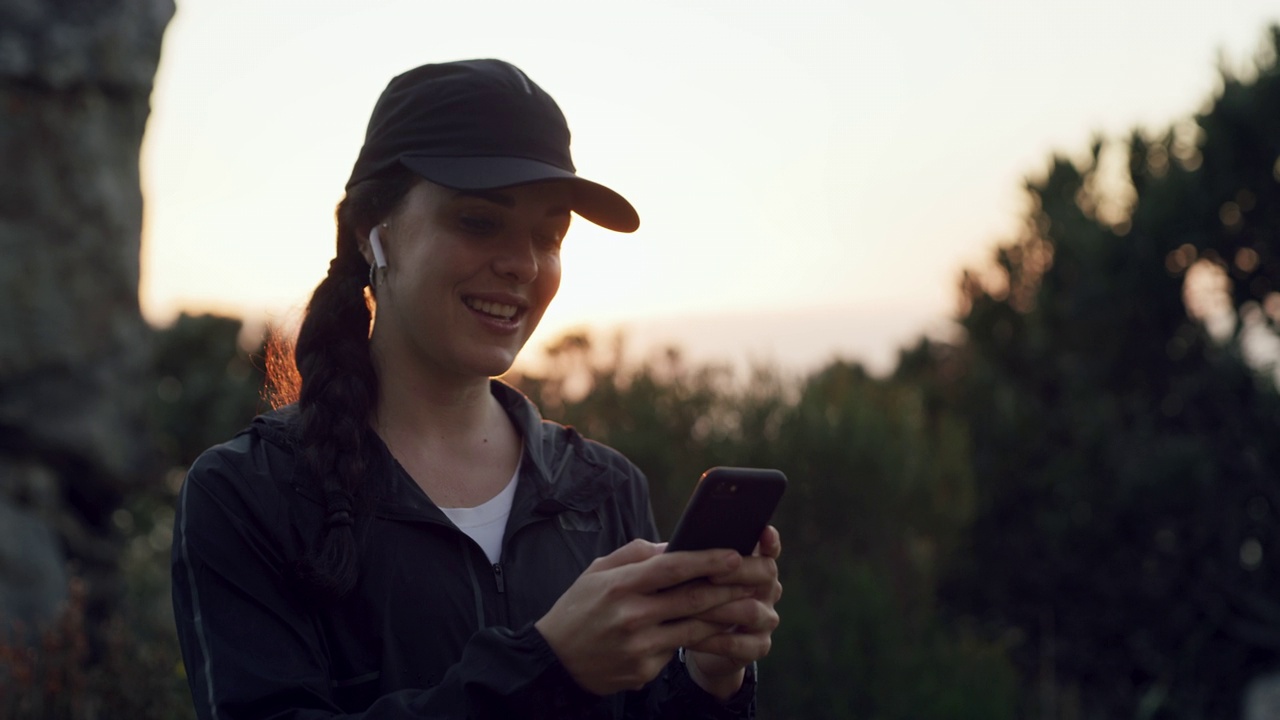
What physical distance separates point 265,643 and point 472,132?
3.18 feet

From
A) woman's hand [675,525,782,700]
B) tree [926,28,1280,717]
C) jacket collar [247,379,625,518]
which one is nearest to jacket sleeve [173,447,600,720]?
jacket collar [247,379,625,518]

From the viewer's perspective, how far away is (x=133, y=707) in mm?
4375

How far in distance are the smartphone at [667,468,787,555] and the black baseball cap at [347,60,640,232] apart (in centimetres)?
67

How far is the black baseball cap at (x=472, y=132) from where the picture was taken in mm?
2098

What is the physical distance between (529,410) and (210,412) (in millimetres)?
10391

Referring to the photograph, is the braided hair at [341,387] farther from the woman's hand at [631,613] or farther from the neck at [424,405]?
the woman's hand at [631,613]

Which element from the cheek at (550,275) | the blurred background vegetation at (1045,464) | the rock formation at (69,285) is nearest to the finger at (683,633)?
the cheek at (550,275)

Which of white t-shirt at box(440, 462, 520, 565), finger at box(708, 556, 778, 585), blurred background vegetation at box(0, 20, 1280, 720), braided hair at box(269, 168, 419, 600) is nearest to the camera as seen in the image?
finger at box(708, 556, 778, 585)

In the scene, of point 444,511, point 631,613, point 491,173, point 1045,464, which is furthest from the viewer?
point 1045,464

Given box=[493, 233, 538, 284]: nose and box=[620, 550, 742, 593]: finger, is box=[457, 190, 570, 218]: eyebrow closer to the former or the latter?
box=[493, 233, 538, 284]: nose

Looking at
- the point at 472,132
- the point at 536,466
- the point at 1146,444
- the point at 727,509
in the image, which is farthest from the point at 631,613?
the point at 1146,444

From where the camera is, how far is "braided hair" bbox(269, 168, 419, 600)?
77.6 inches

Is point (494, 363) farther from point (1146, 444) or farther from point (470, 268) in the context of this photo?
point (1146, 444)

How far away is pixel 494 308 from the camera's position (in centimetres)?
222
